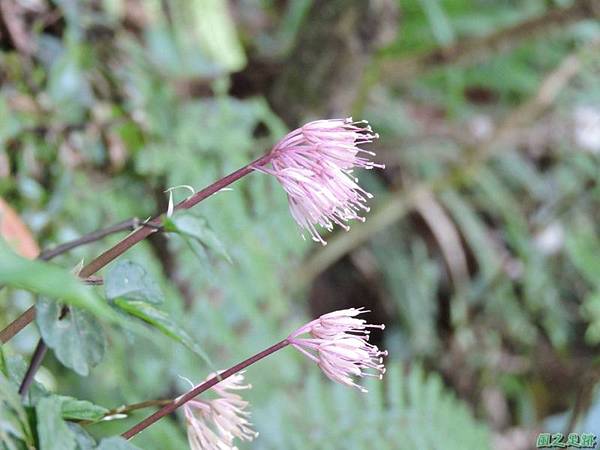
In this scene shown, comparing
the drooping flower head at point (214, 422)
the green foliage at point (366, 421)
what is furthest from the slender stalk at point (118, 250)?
the green foliage at point (366, 421)

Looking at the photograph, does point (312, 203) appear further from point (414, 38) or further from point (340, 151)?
point (414, 38)

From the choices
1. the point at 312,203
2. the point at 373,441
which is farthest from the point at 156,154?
the point at 312,203

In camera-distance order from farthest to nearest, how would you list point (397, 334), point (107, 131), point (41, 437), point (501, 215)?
point (501, 215) → point (397, 334) → point (107, 131) → point (41, 437)

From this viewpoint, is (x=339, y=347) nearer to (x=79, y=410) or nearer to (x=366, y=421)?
(x=79, y=410)

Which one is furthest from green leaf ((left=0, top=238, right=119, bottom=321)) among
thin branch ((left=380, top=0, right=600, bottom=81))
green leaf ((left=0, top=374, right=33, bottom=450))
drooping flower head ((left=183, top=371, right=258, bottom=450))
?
thin branch ((left=380, top=0, right=600, bottom=81))

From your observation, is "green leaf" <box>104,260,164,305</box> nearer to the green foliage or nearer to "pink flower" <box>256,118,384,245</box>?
"pink flower" <box>256,118,384,245</box>

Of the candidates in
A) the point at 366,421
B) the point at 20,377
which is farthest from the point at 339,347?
the point at 366,421

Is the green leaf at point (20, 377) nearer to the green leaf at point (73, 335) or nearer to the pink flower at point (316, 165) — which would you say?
the green leaf at point (73, 335)
